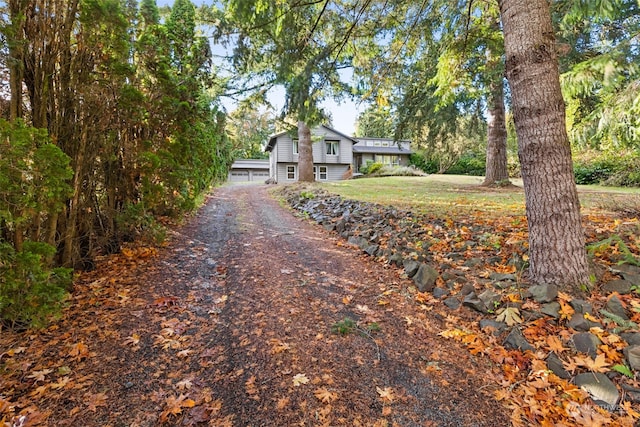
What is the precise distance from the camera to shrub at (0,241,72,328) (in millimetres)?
2605

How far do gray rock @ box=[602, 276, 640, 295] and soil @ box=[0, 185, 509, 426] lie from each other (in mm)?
1697

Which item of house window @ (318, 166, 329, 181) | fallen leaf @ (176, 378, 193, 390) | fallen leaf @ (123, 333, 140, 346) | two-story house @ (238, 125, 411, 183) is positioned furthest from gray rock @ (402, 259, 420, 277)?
house window @ (318, 166, 329, 181)

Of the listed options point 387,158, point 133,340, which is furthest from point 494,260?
point 387,158

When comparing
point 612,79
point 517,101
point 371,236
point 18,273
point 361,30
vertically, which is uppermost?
point 361,30

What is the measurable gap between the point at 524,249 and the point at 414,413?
3031 mm

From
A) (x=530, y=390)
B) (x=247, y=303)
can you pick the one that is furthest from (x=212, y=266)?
(x=530, y=390)

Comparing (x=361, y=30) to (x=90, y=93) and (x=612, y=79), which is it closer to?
(x=612, y=79)

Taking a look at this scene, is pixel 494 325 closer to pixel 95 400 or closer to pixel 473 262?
pixel 473 262

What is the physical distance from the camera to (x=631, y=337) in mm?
2717

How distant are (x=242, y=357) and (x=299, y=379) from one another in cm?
61

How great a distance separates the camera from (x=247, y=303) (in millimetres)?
3902

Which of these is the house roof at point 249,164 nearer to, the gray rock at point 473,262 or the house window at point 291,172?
the house window at point 291,172

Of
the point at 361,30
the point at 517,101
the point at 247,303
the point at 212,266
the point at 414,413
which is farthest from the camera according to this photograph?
the point at 361,30

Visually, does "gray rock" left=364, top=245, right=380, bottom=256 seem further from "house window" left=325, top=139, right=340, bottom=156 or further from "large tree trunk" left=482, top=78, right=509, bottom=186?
"house window" left=325, top=139, right=340, bottom=156
